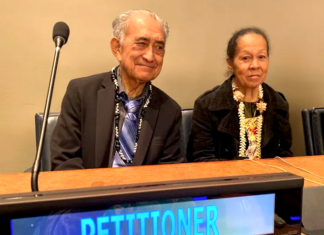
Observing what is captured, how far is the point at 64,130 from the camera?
1.32 metres

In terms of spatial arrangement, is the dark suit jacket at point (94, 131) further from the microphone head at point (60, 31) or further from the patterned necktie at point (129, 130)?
the microphone head at point (60, 31)

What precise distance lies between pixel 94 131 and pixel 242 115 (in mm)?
771

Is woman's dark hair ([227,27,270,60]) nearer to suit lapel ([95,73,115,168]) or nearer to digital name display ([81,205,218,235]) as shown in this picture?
suit lapel ([95,73,115,168])

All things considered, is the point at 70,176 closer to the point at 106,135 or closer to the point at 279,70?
the point at 106,135

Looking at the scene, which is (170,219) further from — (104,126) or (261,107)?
(261,107)

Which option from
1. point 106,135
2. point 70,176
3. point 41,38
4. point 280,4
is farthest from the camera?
point 280,4

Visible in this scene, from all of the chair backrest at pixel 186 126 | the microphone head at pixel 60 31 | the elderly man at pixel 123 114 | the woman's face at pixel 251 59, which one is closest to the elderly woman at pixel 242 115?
the woman's face at pixel 251 59

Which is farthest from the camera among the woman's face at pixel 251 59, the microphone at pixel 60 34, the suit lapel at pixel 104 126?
the woman's face at pixel 251 59

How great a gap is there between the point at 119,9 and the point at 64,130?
0.91m

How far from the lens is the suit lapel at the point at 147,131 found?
51.6 inches

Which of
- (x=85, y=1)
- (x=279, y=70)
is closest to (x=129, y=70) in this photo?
(x=85, y=1)

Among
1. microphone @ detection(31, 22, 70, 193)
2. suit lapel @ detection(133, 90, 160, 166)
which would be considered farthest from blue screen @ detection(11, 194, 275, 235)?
suit lapel @ detection(133, 90, 160, 166)

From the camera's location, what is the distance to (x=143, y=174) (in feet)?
3.25

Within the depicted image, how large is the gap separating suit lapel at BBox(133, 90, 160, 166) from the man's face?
135mm
